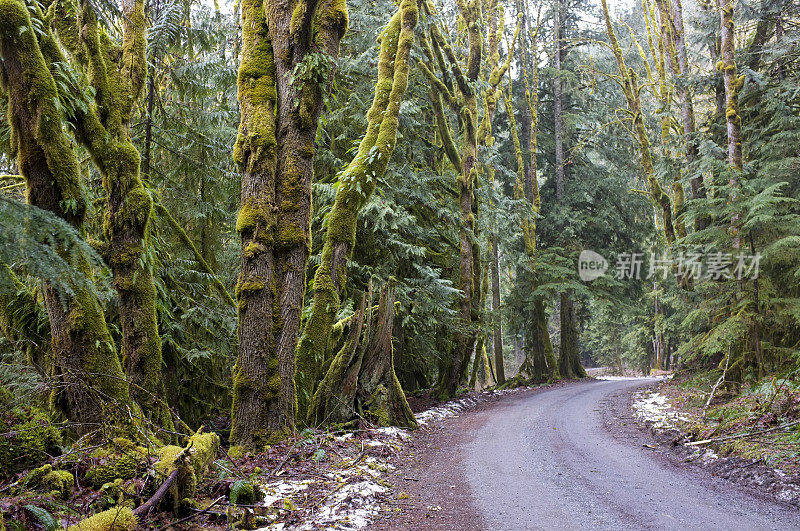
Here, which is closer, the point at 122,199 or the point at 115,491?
the point at 115,491

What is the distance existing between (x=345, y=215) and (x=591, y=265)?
1575cm

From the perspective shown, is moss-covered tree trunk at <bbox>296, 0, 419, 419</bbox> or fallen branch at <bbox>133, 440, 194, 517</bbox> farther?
moss-covered tree trunk at <bbox>296, 0, 419, 419</bbox>

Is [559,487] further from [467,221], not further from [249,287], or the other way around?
[467,221]

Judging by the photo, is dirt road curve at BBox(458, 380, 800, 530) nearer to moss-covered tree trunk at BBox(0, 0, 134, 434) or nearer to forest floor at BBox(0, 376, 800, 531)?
forest floor at BBox(0, 376, 800, 531)

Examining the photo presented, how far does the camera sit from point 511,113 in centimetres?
2217

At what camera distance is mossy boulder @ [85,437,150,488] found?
3.88 m

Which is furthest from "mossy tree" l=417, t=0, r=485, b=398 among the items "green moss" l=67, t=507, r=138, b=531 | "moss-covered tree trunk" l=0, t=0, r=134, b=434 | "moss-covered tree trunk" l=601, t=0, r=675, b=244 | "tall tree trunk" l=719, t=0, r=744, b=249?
"green moss" l=67, t=507, r=138, b=531

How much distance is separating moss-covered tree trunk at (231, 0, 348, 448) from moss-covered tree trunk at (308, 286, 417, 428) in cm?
164

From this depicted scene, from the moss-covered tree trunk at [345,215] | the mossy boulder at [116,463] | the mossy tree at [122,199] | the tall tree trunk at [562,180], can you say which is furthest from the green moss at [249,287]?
the tall tree trunk at [562,180]

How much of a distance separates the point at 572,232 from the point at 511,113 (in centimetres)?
591

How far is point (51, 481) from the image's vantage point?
3.58 metres

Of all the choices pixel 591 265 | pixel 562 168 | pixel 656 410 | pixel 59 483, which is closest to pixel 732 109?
pixel 656 410

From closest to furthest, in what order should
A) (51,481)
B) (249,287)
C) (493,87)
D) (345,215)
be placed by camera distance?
(51,481)
(249,287)
(345,215)
(493,87)

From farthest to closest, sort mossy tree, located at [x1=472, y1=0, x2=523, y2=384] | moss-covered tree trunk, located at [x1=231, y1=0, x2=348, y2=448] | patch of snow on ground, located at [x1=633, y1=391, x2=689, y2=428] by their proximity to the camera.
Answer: mossy tree, located at [x1=472, y1=0, x2=523, y2=384], patch of snow on ground, located at [x1=633, y1=391, x2=689, y2=428], moss-covered tree trunk, located at [x1=231, y1=0, x2=348, y2=448]
